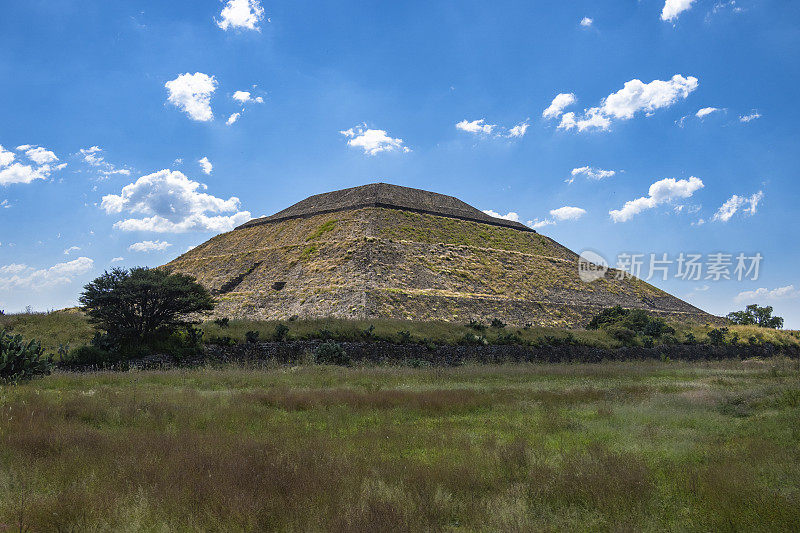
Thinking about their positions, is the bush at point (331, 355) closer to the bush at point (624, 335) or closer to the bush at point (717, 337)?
the bush at point (624, 335)

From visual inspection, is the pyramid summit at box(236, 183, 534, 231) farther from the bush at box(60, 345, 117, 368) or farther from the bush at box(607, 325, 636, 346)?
the bush at box(60, 345, 117, 368)

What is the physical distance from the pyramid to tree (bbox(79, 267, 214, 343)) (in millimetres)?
19451

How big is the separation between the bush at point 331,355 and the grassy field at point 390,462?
40.0ft

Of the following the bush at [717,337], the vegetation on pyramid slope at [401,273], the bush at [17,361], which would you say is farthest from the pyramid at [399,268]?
the bush at [17,361]

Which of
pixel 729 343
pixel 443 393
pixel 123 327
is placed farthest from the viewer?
pixel 729 343

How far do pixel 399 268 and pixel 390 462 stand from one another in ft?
162

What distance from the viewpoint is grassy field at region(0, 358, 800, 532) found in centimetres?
539

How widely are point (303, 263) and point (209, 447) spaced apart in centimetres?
5242

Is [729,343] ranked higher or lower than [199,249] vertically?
lower

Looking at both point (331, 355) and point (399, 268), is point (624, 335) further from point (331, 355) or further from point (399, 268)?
point (331, 355)

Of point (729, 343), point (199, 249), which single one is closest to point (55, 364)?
point (729, 343)

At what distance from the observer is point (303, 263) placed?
2341 inches

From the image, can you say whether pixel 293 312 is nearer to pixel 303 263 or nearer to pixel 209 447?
pixel 303 263

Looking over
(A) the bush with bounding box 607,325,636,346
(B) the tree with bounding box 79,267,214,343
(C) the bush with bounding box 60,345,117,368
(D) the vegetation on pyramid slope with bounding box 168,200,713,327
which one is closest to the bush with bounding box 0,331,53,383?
(C) the bush with bounding box 60,345,117,368
